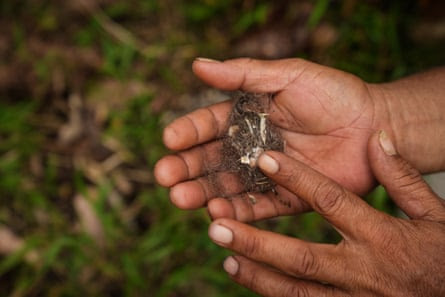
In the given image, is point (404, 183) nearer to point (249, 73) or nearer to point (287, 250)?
point (287, 250)

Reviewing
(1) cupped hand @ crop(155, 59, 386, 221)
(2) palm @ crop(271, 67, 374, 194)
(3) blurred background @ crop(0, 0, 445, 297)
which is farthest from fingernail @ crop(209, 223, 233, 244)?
(3) blurred background @ crop(0, 0, 445, 297)

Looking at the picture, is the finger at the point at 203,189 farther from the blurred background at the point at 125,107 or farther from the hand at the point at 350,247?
the blurred background at the point at 125,107

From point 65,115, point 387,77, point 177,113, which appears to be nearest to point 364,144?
point 387,77

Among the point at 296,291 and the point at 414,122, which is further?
the point at 414,122

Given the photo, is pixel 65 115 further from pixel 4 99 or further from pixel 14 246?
pixel 14 246

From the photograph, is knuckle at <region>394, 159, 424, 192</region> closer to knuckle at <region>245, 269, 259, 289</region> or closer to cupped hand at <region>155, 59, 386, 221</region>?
cupped hand at <region>155, 59, 386, 221</region>

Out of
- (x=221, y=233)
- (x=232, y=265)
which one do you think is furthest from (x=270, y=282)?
(x=221, y=233)

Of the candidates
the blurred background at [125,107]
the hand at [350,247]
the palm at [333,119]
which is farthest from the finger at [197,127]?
the blurred background at [125,107]
